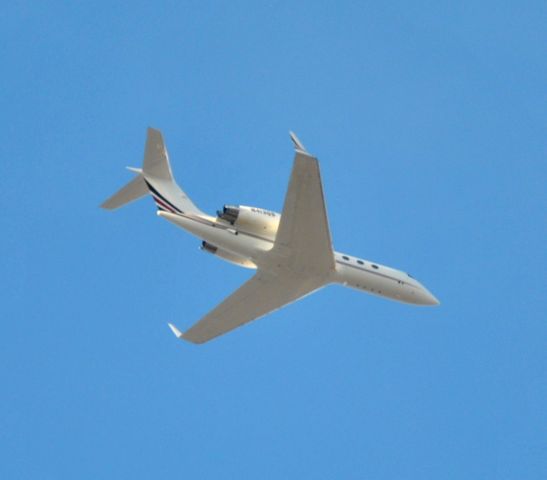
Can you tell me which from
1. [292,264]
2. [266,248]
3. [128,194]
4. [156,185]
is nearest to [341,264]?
[292,264]

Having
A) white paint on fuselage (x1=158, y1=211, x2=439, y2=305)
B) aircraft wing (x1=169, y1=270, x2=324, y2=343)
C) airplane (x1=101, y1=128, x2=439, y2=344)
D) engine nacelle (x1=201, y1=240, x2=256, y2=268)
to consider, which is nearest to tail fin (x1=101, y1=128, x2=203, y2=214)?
airplane (x1=101, y1=128, x2=439, y2=344)

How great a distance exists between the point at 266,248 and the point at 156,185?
17.2ft

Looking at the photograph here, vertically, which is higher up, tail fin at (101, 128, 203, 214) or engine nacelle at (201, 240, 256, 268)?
tail fin at (101, 128, 203, 214)

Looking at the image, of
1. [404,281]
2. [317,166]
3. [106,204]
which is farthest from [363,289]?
[106,204]

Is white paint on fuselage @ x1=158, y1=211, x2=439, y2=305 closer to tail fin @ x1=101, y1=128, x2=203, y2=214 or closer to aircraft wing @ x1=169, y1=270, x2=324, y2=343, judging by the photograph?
aircraft wing @ x1=169, y1=270, x2=324, y2=343

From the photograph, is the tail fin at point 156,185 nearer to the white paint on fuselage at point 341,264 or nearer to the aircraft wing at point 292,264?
the white paint on fuselage at point 341,264

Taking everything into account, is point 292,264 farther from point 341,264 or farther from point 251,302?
point 251,302

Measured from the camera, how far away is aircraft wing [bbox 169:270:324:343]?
36.5 m

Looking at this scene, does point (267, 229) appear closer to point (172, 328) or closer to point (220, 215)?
point (220, 215)

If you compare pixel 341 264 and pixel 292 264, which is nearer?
pixel 292 264

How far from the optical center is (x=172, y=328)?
39406 millimetres

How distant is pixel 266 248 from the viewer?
35188 millimetres

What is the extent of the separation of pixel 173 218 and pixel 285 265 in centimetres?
426

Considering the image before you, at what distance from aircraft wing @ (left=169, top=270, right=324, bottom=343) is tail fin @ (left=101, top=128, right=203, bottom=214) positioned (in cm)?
354
